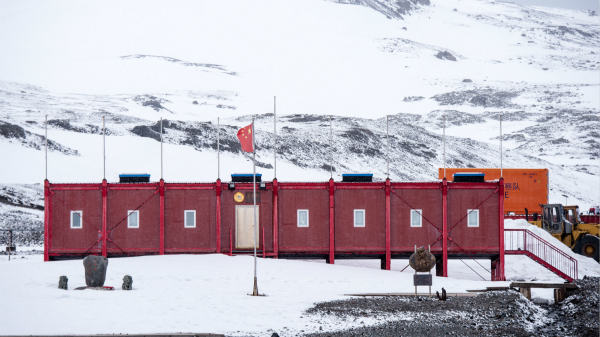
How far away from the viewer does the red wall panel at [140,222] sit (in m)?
32.4

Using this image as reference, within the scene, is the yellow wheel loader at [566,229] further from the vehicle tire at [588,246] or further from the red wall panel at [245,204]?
the red wall panel at [245,204]

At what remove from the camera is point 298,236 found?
108 feet

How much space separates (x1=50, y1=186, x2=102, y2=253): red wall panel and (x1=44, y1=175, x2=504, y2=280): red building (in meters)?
0.05

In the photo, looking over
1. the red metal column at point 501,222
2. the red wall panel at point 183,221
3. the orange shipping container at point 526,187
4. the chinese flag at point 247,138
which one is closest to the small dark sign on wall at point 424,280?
the chinese flag at point 247,138

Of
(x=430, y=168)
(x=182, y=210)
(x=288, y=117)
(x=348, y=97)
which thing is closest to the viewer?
(x=182, y=210)

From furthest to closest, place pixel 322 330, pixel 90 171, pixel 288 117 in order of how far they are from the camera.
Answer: pixel 288 117
pixel 90 171
pixel 322 330

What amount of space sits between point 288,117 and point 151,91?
52871 mm

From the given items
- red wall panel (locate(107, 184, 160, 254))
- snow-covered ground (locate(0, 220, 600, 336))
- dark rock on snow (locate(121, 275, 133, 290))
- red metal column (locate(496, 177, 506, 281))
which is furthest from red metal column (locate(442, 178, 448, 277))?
dark rock on snow (locate(121, 275, 133, 290))

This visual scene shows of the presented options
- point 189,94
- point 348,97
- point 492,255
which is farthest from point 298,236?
point 348,97

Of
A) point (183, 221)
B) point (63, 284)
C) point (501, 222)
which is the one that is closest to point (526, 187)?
point (501, 222)

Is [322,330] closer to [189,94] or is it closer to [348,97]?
[189,94]

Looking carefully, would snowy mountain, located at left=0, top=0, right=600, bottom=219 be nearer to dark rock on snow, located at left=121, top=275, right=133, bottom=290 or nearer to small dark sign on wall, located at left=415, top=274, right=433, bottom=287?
dark rock on snow, located at left=121, top=275, right=133, bottom=290

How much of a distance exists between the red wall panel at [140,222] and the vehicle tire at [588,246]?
26780 millimetres

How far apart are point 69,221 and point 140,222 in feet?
12.1
